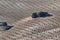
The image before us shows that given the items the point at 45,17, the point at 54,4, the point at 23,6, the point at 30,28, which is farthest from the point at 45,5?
the point at 30,28

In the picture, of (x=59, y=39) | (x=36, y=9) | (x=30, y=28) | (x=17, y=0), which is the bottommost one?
(x=59, y=39)

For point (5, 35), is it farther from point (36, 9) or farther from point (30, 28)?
point (36, 9)

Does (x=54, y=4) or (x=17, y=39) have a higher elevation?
(x=54, y=4)

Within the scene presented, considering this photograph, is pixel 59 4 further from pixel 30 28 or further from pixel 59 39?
pixel 59 39

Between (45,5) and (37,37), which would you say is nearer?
(37,37)

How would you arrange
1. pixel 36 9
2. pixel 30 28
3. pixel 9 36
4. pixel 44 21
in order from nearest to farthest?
1. pixel 9 36
2. pixel 30 28
3. pixel 44 21
4. pixel 36 9

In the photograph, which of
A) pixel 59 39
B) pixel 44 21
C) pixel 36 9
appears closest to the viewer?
pixel 59 39
